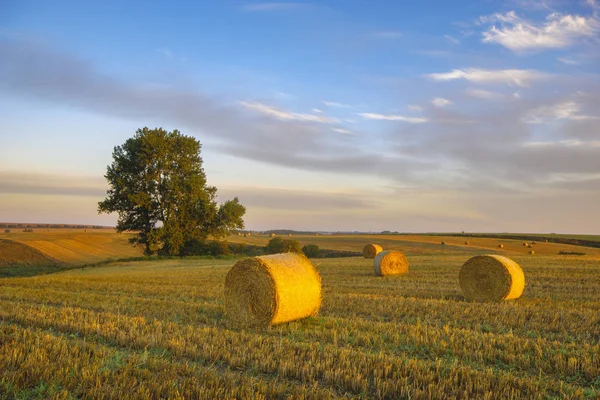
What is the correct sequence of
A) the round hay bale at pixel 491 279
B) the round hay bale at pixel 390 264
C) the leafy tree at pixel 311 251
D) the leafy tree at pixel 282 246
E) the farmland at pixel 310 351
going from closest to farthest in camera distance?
the farmland at pixel 310 351 < the round hay bale at pixel 491 279 < the round hay bale at pixel 390 264 < the leafy tree at pixel 282 246 < the leafy tree at pixel 311 251

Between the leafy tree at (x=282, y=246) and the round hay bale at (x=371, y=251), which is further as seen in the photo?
the leafy tree at (x=282, y=246)

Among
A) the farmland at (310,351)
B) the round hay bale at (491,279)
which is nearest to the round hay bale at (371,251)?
the round hay bale at (491,279)

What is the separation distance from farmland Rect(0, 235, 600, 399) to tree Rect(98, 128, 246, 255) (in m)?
23.4

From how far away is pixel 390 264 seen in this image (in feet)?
66.7

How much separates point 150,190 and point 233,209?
636 centimetres

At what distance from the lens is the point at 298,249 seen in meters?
38.2

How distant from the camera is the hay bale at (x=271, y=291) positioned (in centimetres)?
941

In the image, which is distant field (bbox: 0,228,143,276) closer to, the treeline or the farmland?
the treeline

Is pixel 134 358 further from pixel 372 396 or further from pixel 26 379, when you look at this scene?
pixel 372 396

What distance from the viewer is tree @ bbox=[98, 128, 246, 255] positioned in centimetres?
3497

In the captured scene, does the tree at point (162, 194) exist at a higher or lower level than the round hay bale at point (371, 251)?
higher

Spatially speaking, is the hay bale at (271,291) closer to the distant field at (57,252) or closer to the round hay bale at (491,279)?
the round hay bale at (491,279)

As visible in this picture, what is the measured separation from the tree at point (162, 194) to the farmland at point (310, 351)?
2339cm

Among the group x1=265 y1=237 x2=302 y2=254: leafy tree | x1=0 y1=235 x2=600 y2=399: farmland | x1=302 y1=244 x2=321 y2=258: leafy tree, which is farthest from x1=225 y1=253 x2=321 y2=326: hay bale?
x1=302 y1=244 x2=321 y2=258: leafy tree
